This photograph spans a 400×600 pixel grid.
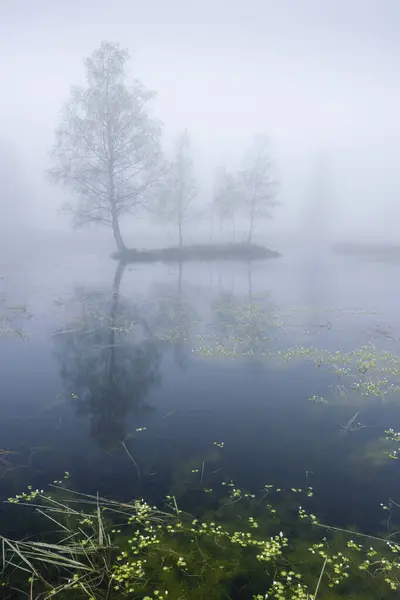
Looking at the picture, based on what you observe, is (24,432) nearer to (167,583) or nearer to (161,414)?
(161,414)

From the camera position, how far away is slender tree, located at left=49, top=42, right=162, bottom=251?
4066 centimetres

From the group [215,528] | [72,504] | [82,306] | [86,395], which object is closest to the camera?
[215,528]

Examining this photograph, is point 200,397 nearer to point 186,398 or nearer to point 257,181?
point 186,398

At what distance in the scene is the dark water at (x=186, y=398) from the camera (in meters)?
9.75

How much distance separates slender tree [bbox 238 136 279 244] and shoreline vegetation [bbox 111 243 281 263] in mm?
2689

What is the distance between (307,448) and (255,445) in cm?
141

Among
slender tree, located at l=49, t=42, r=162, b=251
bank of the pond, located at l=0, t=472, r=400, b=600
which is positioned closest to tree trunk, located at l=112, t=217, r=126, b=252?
slender tree, located at l=49, t=42, r=162, b=251

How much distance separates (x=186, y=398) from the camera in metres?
14.0

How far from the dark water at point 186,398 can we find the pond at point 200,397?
0.17ft

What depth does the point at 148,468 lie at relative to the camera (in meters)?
9.95

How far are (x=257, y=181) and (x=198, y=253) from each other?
1322 centimetres

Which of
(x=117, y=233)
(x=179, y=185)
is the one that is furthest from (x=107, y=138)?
(x=179, y=185)

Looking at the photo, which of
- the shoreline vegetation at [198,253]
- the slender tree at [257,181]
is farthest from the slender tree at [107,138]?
the slender tree at [257,181]

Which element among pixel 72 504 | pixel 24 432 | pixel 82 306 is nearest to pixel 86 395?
pixel 24 432
